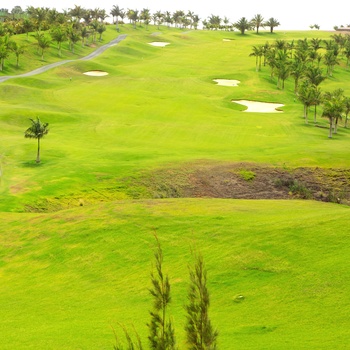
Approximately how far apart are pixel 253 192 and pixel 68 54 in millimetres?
117629

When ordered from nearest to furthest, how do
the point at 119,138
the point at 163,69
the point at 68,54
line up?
the point at 119,138 → the point at 163,69 → the point at 68,54

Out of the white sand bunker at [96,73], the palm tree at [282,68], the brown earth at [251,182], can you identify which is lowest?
the brown earth at [251,182]

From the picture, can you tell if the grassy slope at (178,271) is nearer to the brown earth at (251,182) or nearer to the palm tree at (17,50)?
the brown earth at (251,182)

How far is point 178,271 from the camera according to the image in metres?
28.9

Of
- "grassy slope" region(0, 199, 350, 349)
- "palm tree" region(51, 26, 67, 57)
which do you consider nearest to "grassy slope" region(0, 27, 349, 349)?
"grassy slope" region(0, 199, 350, 349)

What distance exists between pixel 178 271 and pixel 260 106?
81.5 m

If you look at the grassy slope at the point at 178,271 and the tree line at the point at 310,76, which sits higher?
the tree line at the point at 310,76

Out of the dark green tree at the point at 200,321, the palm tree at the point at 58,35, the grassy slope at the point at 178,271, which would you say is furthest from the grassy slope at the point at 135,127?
the dark green tree at the point at 200,321

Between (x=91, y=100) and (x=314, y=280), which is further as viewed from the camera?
(x=91, y=100)

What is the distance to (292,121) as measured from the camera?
91.6 meters

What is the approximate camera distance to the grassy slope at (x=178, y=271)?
22.8m

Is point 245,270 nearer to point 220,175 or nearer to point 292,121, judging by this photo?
point 220,175

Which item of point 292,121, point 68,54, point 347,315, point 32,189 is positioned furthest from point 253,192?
point 68,54

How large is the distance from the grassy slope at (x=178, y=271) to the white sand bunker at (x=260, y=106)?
6422 cm
